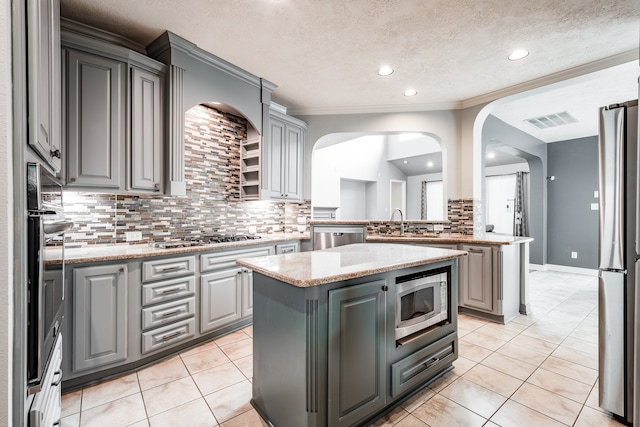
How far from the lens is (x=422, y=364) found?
1.92m

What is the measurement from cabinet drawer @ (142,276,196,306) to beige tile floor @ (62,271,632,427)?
539mm

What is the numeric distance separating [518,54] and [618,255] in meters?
2.09

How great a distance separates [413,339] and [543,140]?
633 centimetres

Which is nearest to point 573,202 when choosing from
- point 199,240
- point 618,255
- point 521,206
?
point 521,206

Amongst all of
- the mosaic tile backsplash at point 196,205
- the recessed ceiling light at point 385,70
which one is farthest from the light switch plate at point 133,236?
the recessed ceiling light at point 385,70

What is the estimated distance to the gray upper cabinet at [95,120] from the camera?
209 centimetres

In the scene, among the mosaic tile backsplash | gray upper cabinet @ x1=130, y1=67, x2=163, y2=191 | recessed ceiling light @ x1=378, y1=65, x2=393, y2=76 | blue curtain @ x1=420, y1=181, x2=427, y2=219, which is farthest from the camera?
blue curtain @ x1=420, y1=181, x2=427, y2=219

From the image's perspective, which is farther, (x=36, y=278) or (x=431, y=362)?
(x=431, y=362)

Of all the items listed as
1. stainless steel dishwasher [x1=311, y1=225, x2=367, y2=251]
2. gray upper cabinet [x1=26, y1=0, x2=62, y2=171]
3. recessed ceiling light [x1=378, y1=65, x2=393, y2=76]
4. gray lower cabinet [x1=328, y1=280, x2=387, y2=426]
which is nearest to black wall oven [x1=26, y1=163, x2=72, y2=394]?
gray upper cabinet [x1=26, y1=0, x2=62, y2=171]

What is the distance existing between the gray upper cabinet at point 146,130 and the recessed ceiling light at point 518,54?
3.32 m

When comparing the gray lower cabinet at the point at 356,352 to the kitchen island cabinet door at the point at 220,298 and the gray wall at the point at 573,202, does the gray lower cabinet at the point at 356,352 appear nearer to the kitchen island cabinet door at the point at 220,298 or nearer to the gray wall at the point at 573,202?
the kitchen island cabinet door at the point at 220,298

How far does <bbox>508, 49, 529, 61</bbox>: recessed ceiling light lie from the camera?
2.74 m

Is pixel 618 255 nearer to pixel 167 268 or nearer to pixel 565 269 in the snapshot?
pixel 167 268

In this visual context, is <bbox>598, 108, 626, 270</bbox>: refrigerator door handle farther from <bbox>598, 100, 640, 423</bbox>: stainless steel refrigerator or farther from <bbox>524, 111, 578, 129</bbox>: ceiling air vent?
<bbox>524, 111, 578, 129</bbox>: ceiling air vent
